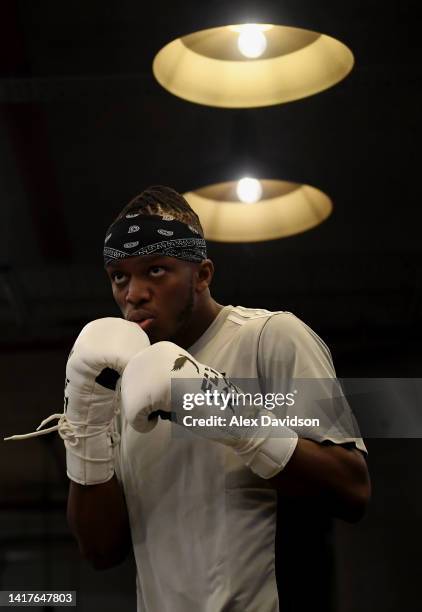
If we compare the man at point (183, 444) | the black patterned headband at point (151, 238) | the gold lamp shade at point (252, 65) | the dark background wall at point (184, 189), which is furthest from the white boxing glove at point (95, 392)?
the gold lamp shade at point (252, 65)

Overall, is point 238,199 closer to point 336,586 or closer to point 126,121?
point 126,121

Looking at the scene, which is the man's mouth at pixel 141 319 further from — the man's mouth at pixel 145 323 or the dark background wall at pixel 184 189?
the dark background wall at pixel 184 189

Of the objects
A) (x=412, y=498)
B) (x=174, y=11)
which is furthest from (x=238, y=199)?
(x=412, y=498)

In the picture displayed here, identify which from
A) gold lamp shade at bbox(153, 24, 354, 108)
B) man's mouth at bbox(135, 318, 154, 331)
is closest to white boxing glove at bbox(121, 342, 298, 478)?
man's mouth at bbox(135, 318, 154, 331)

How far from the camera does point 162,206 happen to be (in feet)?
4.24

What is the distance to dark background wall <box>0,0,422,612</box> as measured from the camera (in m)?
1.50

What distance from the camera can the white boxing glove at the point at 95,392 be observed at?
1.14m

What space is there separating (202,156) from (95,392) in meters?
0.64

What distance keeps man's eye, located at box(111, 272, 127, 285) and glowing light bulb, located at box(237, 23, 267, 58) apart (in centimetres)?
59

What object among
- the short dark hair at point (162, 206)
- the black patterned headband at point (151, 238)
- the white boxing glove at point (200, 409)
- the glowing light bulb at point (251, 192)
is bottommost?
the white boxing glove at point (200, 409)

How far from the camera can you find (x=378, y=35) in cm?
158

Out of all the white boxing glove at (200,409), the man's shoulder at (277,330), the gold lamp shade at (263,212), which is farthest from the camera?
the gold lamp shade at (263,212)

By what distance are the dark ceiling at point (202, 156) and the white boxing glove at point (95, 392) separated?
0.43m

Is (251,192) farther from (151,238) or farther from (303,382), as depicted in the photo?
(303,382)
